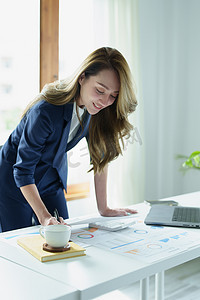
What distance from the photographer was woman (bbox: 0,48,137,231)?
1437 millimetres

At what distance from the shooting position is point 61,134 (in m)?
1.56

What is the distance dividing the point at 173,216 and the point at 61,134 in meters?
0.56

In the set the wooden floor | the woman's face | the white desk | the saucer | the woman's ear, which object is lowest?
the wooden floor

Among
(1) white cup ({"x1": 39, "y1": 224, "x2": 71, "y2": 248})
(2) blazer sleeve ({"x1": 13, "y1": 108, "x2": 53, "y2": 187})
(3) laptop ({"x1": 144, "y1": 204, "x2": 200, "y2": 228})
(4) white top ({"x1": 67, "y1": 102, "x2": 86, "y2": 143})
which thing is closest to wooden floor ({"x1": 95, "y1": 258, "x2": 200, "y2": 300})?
(3) laptop ({"x1": 144, "y1": 204, "x2": 200, "y2": 228})

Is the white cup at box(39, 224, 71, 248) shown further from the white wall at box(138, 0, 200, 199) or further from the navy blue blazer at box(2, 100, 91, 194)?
the white wall at box(138, 0, 200, 199)

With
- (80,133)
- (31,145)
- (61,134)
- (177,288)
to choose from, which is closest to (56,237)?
(31,145)

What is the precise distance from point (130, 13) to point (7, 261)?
2791 mm

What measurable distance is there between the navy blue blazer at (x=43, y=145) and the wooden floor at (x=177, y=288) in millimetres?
1022

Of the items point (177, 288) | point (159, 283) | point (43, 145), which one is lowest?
point (177, 288)

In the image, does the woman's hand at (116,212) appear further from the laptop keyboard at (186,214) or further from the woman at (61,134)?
the laptop keyboard at (186,214)

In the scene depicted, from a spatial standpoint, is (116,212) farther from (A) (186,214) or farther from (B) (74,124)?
(B) (74,124)

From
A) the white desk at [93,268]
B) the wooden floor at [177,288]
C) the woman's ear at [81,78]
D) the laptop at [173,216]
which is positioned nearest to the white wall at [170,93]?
the wooden floor at [177,288]

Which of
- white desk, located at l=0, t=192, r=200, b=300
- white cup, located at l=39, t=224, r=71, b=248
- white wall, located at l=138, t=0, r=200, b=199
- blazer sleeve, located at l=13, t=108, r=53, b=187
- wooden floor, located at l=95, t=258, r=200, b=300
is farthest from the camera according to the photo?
white wall, located at l=138, t=0, r=200, b=199

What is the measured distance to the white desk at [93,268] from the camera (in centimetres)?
93
